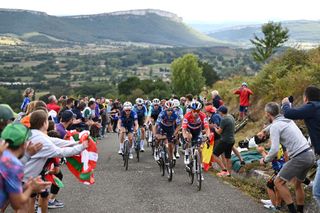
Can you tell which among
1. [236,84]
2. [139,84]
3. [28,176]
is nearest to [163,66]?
[139,84]

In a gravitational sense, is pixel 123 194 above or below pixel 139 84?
above

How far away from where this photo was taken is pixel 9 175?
4.54 meters

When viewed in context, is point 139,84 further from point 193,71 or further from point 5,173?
point 5,173

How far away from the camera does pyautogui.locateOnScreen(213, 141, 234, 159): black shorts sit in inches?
469

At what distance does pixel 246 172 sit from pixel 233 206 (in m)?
2.96

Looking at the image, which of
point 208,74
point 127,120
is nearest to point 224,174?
point 127,120

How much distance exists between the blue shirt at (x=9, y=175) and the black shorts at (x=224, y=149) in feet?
26.4

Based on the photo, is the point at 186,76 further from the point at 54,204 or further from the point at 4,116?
the point at 4,116

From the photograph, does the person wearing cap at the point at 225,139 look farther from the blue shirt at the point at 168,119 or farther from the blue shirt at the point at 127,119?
the blue shirt at the point at 127,119

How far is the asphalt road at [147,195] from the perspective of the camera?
9086 millimetres

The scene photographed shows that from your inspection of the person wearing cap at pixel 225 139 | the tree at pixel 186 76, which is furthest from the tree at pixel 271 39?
the tree at pixel 186 76

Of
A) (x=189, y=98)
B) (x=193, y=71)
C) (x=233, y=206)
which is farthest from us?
(x=193, y=71)

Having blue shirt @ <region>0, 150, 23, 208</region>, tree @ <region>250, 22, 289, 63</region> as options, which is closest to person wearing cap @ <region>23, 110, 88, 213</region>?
blue shirt @ <region>0, 150, 23, 208</region>

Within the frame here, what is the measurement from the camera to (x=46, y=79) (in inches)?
5433
